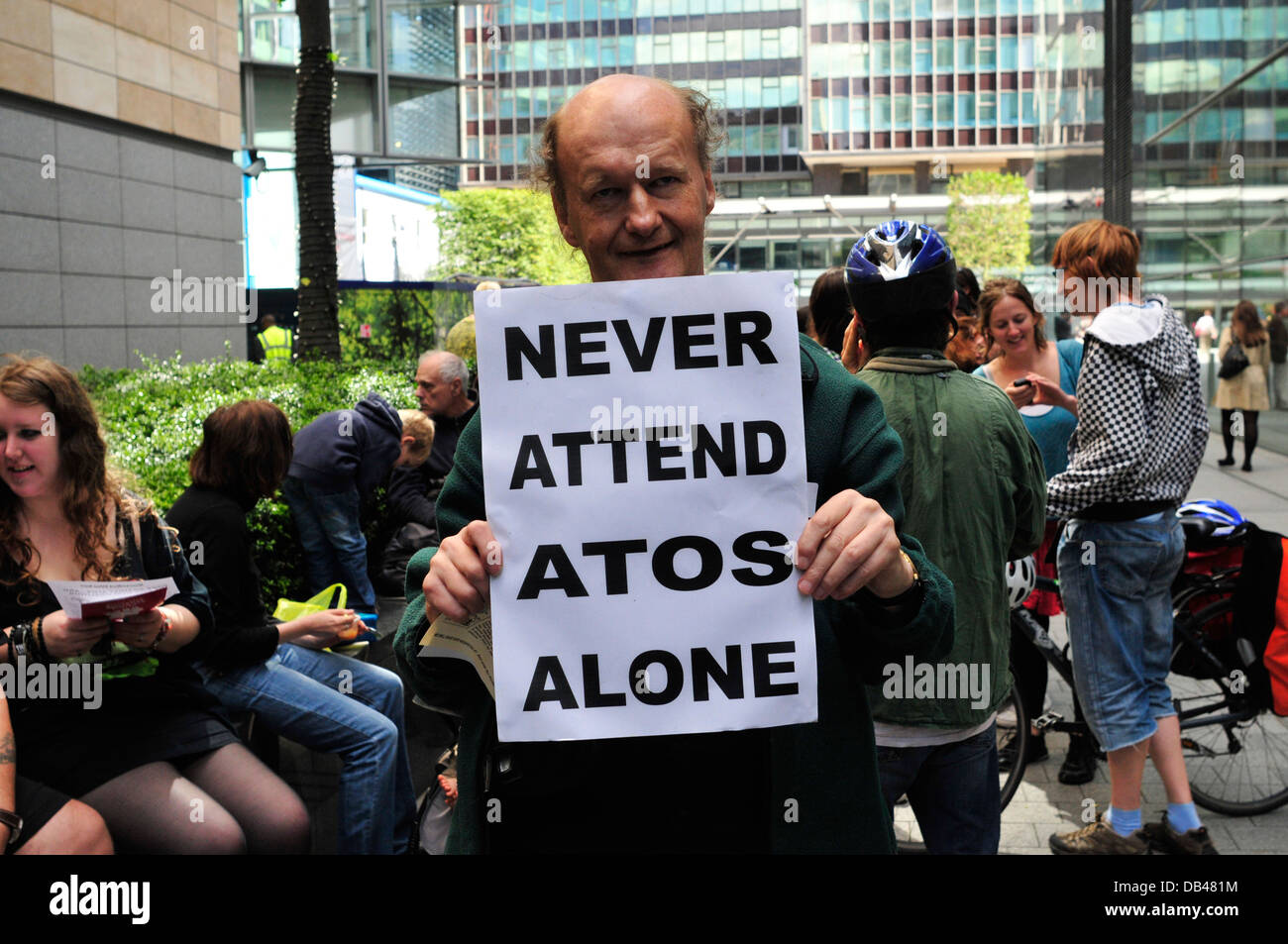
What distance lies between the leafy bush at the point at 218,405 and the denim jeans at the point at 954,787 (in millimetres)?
2449

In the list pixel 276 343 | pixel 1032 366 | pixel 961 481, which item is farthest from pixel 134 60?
pixel 961 481

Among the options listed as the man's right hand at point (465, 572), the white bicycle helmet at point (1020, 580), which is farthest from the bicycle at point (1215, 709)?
the man's right hand at point (465, 572)

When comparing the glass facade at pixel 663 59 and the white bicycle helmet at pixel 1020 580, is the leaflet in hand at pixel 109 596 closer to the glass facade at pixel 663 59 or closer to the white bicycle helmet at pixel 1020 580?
the white bicycle helmet at pixel 1020 580

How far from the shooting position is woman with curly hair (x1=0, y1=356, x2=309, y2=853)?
A: 343 cm

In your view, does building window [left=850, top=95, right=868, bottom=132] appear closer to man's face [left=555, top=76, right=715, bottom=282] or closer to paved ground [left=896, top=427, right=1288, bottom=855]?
paved ground [left=896, top=427, right=1288, bottom=855]

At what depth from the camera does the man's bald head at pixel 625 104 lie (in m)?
1.79

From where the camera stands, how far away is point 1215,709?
5320mm

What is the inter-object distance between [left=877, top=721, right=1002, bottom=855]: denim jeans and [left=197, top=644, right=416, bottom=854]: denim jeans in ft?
6.63

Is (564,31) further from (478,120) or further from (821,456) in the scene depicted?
(821,456)

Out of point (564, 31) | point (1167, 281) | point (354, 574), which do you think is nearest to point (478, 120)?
point (564, 31)

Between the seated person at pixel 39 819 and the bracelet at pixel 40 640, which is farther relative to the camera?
the bracelet at pixel 40 640

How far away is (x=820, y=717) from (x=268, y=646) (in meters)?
2.86
